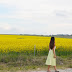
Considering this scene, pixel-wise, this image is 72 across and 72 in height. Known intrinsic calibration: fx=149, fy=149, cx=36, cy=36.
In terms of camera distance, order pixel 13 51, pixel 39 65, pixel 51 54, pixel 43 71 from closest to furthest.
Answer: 1. pixel 51 54
2. pixel 43 71
3. pixel 39 65
4. pixel 13 51

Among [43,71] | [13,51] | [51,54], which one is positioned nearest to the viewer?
[51,54]

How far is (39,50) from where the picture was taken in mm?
13992

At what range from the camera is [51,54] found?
293 inches

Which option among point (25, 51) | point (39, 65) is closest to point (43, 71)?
point (39, 65)

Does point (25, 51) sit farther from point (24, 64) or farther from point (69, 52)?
Result: point (69, 52)

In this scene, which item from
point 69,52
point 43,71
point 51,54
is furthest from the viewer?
point 69,52

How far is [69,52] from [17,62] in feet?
22.6

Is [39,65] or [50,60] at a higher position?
[50,60]

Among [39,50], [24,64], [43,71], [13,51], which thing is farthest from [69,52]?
[43,71]

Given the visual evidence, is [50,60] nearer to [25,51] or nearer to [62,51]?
[25,51]

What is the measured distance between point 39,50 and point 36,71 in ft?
20.2

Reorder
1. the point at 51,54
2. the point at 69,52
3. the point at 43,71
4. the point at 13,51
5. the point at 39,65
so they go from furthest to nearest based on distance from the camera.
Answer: the point at 69,52 → the point at 13,51 → the point at 39,65 → the point at 43,71 → the point at 51,54

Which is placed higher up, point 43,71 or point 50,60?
point 50,60

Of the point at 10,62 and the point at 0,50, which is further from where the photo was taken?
the point at 0,50
